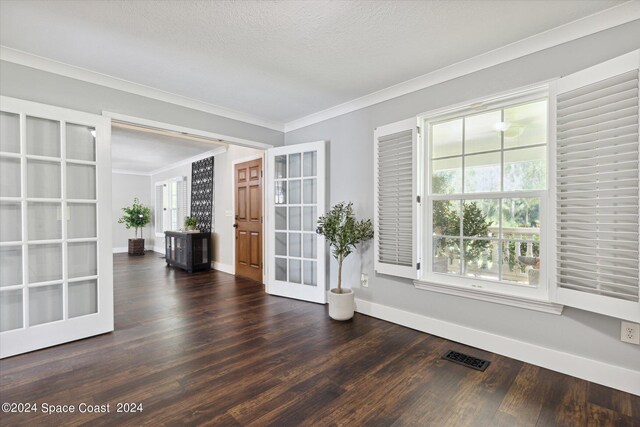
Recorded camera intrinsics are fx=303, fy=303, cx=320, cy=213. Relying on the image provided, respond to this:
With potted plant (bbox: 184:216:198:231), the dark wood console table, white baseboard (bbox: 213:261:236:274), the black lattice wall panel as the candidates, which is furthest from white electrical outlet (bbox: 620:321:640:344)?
potted plant (bbox: 184:216:198:231)

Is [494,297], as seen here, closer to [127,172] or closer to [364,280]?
[364,280]

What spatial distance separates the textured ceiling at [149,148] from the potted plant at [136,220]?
131 centimetres

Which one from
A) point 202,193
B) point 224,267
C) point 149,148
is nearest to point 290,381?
point 224,267

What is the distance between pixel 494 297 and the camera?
2484 millimetres

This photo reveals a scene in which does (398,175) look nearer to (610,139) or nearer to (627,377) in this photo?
(610,139)

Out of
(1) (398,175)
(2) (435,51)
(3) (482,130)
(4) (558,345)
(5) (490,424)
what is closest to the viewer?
(5) (490,424)

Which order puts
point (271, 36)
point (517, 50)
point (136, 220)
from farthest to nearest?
point (136, 220) < point (517, 50) < point (271, 36)

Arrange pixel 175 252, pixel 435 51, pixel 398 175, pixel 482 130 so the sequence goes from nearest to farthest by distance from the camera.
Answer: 1. pixel 435 51
2. pixel 482 130
3. pixel 398 175
4. pixel 175 252

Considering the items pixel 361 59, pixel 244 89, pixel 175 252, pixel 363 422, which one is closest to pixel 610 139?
pixel 361 59

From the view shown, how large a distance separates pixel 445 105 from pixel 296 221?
2.28m

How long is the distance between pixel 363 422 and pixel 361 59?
8.68 feet

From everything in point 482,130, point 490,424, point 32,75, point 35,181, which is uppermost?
point 32,75

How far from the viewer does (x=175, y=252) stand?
634 cm

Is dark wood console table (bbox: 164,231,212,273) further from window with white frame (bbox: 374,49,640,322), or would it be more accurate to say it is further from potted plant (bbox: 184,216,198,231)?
window with white frame (bbox: 374,49,640,322)
